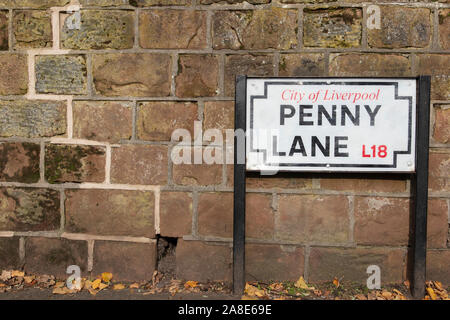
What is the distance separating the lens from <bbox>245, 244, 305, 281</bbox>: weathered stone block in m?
2.42

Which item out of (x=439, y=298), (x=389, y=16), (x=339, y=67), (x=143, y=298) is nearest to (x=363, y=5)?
(x=389, y=16)

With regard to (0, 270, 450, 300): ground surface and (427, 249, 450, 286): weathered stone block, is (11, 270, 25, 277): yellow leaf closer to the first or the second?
(0, 270, 450, 300): ground surface

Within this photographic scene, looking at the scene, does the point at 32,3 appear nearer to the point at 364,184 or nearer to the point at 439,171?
the point at 364,184

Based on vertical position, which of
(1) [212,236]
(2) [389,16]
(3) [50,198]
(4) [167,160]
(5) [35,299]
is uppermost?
(2) [389,16]

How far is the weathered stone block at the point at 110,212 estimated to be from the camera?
2.47 meters

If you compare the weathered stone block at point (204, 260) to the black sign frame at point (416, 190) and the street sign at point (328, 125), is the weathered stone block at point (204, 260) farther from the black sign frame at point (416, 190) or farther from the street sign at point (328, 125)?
the street sign at point (328, 125)

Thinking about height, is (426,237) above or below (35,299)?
above

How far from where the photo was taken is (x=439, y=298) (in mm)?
2318

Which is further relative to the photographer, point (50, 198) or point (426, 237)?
point (50, 198)

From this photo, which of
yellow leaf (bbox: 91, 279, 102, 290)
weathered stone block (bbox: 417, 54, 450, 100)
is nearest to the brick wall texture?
weathered stone block (bbox: 417, 54, 450, 100)

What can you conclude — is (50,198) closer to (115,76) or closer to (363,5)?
(115,76)

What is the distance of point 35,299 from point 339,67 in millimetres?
A: 2741

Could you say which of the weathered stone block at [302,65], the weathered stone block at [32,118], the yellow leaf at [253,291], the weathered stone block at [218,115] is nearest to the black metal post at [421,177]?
the weathered stone block at [302,65]

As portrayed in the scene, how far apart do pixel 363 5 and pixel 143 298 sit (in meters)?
2.59
